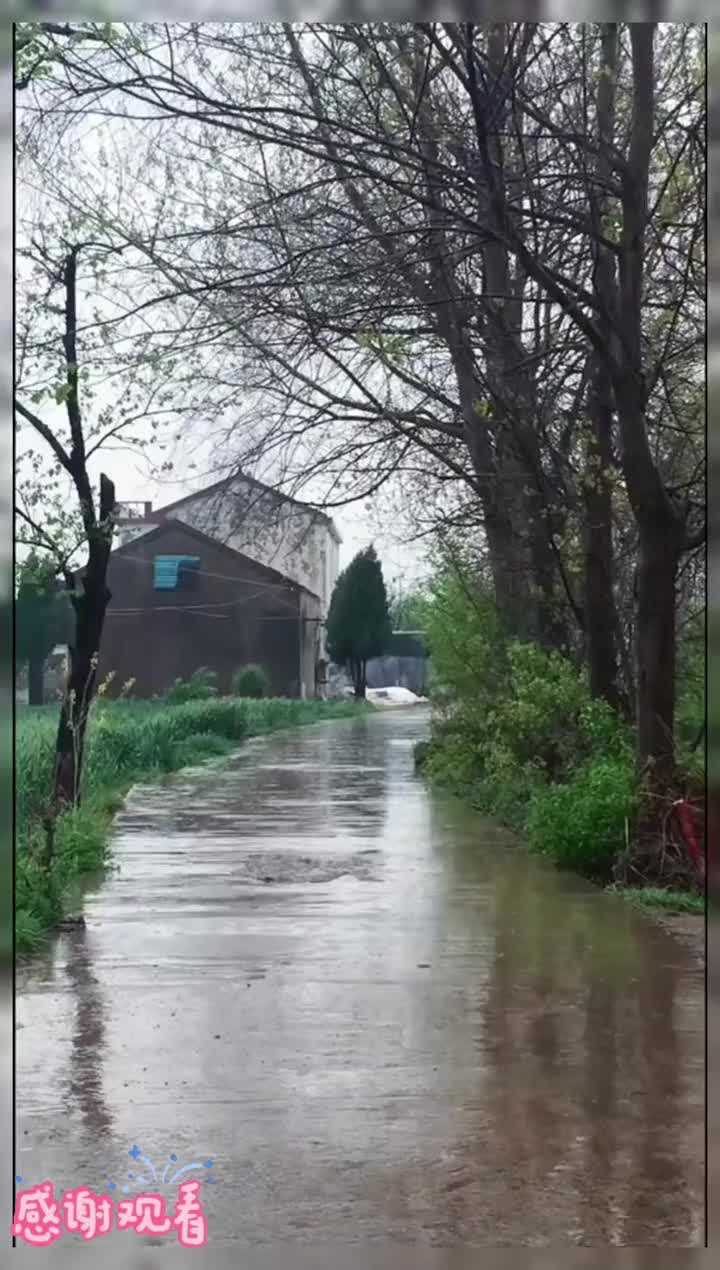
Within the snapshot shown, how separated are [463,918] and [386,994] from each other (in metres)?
2.07

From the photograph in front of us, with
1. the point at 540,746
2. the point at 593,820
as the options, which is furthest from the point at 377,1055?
the point at 540,746

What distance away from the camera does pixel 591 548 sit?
13328mm

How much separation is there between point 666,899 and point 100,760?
9.27m

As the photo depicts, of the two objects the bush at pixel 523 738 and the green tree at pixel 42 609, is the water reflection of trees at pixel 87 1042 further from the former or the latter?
the bush at pixel 523 738

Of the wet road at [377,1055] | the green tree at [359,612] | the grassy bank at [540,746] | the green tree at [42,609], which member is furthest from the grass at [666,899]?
the green tree at [359,612]

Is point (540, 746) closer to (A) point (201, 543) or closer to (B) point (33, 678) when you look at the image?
(B) point (33, 678)

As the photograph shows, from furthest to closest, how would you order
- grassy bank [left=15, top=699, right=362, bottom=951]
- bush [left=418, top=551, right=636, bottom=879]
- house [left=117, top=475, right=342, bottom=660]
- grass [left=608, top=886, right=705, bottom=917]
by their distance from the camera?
house [left=117, top=475, right=342, bottom=660] < bush [left=418, top=551, right=636, bottom=879] < grass [left=608, top=886, right=705, bottom=917] < grassy bank [left=15, top=699, right=362, bottom=951]

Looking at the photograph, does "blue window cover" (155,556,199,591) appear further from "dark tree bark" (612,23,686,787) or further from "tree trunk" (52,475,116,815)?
"dark tree bark" (612,23,686,787)

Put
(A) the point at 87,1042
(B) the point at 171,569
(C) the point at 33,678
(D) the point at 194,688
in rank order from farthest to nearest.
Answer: (B) the point at 171,569, (D) the point at 194,688, (C) the point at 33,678, (A) the point at 87,1042

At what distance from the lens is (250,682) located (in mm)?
36000

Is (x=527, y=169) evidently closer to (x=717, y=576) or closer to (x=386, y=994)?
(x=386, y=994)

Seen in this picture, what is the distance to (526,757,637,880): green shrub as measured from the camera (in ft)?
35.4

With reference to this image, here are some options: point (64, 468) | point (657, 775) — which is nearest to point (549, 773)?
point (657, 775)
